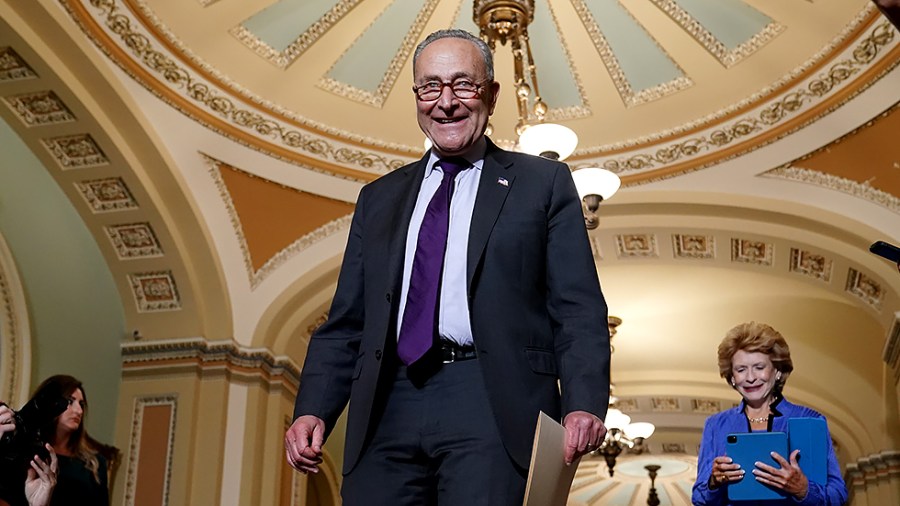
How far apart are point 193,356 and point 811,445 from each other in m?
5.94

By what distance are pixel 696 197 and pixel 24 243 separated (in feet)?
16.2

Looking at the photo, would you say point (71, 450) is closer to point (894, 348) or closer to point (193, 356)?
point (193, 356)

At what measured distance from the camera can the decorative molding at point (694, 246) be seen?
8.69 meters

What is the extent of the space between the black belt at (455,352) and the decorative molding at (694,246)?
680 cm


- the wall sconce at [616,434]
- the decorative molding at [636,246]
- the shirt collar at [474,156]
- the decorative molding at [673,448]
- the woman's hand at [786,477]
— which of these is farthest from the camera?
the decorative molding at [673,448]

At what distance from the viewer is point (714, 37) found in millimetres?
8141

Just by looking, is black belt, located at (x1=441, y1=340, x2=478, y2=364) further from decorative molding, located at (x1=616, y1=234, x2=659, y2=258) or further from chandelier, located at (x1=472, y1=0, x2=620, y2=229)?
decorative molding, located at (x1=616, y1=234, x2=659, y2=258)

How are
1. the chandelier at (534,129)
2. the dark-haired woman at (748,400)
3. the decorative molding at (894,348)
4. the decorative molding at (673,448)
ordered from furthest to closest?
the decorative molding at (673,448)
the decorative molding at (894,348)
the chandelier at (534,129)
the dark-haired woman at (748,400)

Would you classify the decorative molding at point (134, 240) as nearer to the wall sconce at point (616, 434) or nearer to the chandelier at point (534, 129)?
Result: the chandelier at point (534, 129)

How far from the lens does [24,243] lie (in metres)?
7.60

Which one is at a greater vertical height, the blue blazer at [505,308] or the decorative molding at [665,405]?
the decorative molding at [665,405]

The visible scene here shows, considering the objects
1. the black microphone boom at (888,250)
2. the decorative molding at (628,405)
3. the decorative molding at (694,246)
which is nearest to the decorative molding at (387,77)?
the decorative molding at (694,246)

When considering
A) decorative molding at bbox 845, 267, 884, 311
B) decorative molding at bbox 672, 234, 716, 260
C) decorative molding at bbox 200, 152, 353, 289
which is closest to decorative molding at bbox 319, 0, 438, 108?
decorative molding at bbox 200, 152, 353, 289

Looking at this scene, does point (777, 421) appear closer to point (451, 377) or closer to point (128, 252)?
point (451, 377)
